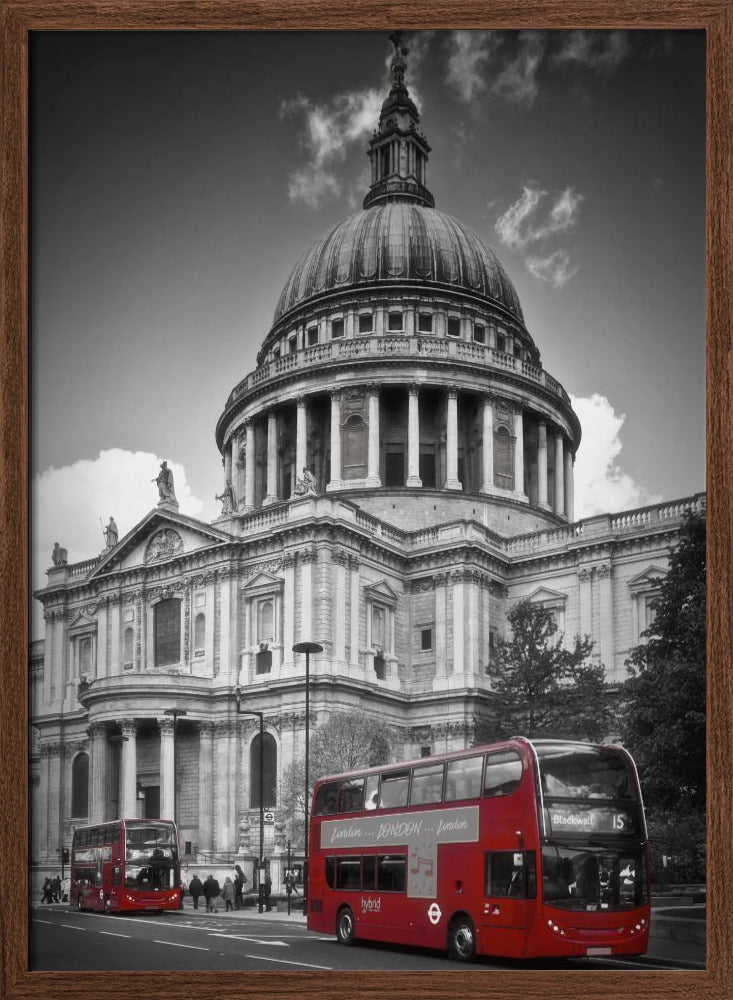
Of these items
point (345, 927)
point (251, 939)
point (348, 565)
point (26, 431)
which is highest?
point (348, 565)

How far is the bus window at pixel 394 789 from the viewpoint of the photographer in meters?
21.5

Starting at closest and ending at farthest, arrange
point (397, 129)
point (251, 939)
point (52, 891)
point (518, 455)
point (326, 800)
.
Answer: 1. point (52, 891)
2. point (251, 939)
3. point (397, 129)
4. point (326, 800)
5. point (518, 455)

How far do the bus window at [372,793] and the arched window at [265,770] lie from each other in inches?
798

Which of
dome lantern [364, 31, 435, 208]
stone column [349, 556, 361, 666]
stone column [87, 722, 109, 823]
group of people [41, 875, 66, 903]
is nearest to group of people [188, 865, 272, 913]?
stone column [87, 722, 109, 823]

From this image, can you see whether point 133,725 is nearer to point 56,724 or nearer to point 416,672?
point 416,672

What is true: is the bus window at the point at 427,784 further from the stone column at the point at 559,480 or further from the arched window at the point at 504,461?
the arched window at the point at 504,461

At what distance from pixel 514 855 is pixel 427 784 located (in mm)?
2886

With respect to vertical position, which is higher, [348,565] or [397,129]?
[397,129]

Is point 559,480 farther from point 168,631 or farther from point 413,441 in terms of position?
point 168,631

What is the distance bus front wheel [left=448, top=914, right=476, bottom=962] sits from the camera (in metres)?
18.7

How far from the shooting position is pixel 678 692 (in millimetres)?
23734

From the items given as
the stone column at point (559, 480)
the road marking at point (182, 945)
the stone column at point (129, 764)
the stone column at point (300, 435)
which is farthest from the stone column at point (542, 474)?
the road marking at point (182, 945)

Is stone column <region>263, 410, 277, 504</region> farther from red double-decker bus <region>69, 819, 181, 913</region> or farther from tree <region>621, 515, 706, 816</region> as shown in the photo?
tree <region>621, 515, 706, 816</region>

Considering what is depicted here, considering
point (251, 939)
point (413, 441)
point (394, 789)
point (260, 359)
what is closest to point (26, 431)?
point (394, 789)
